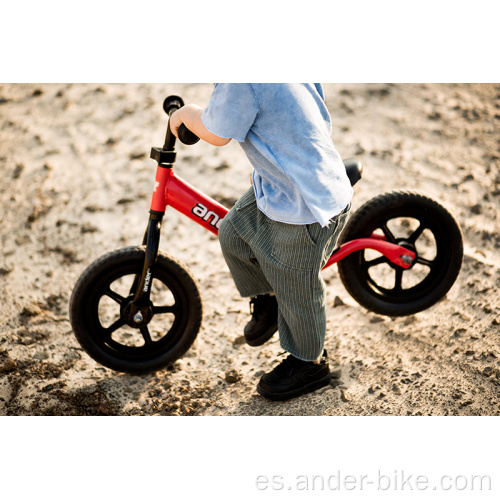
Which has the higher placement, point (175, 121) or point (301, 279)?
point (175, 121)

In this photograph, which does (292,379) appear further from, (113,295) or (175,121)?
(175,121)

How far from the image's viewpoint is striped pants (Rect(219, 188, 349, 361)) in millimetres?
2152

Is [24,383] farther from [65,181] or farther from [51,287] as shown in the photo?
[65,181]

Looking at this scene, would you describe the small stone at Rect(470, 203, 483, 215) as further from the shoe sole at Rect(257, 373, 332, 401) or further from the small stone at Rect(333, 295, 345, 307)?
the shoe sole at Rect(257, 373, 332, 401)

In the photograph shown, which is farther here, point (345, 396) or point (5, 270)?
point (5, 270)

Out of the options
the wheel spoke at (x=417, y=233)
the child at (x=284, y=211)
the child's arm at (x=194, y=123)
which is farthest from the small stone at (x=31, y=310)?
the wheel spoke at (x=417, y=233)

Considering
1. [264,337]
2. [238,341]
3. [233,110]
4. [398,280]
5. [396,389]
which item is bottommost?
[238,341]

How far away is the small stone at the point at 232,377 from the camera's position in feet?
8.76

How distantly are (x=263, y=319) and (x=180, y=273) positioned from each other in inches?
18.8

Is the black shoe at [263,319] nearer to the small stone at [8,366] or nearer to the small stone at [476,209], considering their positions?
the small stone at [8,366]

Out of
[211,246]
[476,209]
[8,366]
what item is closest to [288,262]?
[211,246]

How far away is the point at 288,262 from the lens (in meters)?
2.19

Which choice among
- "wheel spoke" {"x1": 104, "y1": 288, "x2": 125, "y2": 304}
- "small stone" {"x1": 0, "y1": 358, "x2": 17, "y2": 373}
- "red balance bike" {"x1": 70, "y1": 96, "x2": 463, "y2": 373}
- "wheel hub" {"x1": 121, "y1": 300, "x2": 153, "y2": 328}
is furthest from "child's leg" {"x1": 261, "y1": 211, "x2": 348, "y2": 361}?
"small stone" {"x1": 0, "y1": 358, "x2": 17, "y2": 373}

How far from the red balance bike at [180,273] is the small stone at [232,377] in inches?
10.2
